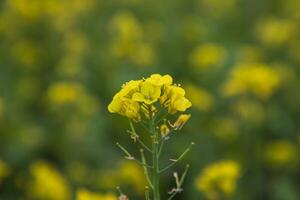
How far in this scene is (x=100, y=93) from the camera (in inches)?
220

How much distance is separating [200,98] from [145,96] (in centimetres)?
278

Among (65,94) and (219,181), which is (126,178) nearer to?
(65,94)

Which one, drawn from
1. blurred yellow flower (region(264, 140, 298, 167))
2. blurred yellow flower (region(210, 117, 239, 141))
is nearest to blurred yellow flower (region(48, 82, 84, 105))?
blurred yellow flower (region(210, 117, 239, 141))

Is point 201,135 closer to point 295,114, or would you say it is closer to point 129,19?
point 295,114

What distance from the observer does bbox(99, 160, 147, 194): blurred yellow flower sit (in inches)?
177

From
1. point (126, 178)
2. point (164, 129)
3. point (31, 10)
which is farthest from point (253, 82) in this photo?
point (164, 129)

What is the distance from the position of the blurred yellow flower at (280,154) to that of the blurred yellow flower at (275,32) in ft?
5.27

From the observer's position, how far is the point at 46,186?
3926mm

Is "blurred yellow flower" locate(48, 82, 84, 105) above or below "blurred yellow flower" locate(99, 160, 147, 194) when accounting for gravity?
above

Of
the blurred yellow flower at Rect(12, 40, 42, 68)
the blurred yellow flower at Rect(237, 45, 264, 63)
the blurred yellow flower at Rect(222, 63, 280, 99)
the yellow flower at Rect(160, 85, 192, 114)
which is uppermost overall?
the blurred yellow flower at Rect(237, 45, 264, 63)

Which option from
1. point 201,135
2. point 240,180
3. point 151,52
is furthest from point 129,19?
point 240,180

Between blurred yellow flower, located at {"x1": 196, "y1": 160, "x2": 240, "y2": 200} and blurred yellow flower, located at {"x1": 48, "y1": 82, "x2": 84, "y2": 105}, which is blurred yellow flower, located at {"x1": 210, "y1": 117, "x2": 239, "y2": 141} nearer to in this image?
blurred yellow flower, located at {"x1": 48, "y1": 82, "x2": 84, "y2": 105}

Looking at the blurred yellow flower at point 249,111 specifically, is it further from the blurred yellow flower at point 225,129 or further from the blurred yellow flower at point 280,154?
the blurred yellow flower at point 280,154

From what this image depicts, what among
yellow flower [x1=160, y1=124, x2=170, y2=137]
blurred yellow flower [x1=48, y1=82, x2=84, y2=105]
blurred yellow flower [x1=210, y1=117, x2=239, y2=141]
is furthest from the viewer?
blurred yellow flower [x1=210, y1=117, x2=239, y2=141]
